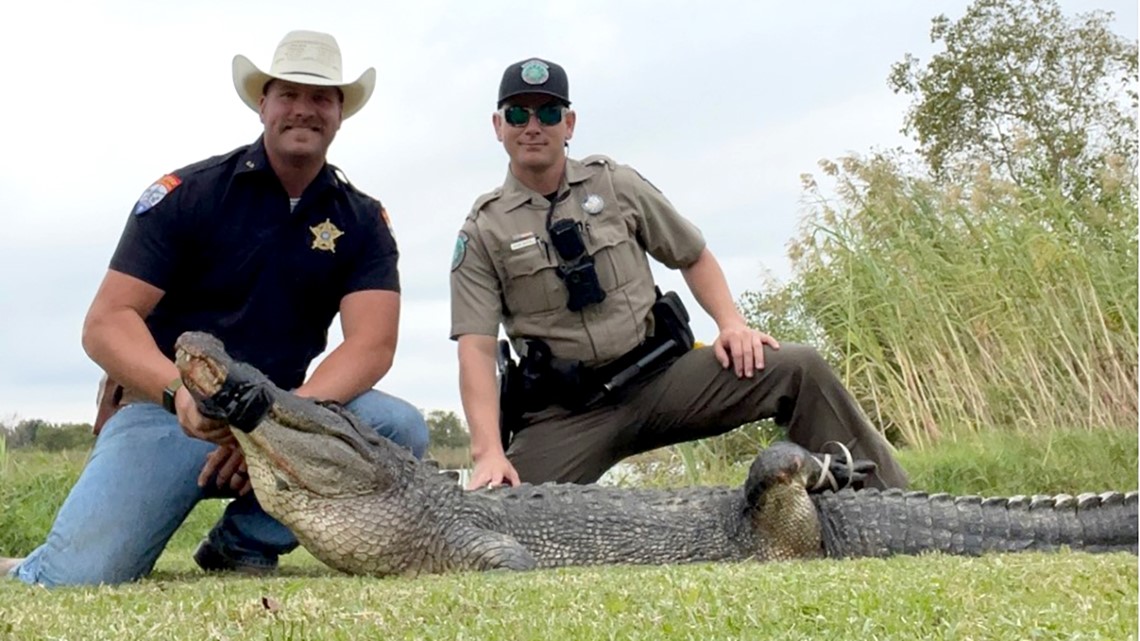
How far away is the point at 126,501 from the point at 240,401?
881 millimetres

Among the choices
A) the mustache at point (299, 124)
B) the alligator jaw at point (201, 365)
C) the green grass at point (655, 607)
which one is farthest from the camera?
the mustache at point (299, 124)

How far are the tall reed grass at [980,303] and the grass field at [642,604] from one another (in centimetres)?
584

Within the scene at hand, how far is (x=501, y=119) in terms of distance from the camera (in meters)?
5.82

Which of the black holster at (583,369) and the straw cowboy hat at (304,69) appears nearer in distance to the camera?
the straw cowboy hat at (304,69)

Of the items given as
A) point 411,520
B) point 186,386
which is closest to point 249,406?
point 186,386

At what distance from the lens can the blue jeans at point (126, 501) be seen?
14.8ft

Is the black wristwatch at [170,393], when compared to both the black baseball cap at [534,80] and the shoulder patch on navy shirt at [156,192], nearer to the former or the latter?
the shoulder patch on navy shirt at [156,192]

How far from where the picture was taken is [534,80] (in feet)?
18.6

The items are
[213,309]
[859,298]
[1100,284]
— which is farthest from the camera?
[859,298]

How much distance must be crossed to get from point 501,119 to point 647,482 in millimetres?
5815

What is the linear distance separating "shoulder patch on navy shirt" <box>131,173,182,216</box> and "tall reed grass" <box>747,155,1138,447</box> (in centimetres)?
645

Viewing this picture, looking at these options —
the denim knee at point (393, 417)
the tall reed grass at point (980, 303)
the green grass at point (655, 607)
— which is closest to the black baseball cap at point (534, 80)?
the denim knee at point (393, 417)

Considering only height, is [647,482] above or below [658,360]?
below

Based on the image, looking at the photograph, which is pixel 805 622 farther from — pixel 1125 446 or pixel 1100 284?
pixel 1100 284
